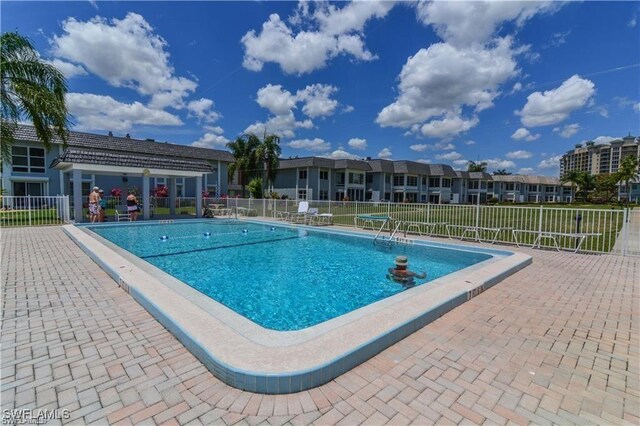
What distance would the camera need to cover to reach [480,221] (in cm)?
1348

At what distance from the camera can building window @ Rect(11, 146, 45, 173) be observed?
71.3 feet

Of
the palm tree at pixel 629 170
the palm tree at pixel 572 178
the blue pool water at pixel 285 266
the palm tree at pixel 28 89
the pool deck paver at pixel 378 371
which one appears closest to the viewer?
the pool deck paver at pixel 378 371

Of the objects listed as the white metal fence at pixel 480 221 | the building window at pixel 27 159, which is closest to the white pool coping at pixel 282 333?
the white metal fence at pixel 480 221

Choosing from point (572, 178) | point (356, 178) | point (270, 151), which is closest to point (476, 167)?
point (572, 178)

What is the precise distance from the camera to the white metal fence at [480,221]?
9648mm

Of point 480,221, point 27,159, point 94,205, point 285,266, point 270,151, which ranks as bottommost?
point 285,266

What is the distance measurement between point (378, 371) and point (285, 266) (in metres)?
5.60

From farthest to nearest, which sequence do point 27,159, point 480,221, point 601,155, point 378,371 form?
point 601,155
point 27,159
point 480,221
point 378,371

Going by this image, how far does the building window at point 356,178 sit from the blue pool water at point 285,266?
93.2ft

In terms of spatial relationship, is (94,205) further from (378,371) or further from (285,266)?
(378,371)

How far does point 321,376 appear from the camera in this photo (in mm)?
2561

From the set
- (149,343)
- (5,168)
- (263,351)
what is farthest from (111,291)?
(5,168)

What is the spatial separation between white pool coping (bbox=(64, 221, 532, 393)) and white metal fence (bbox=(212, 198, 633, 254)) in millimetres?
6604

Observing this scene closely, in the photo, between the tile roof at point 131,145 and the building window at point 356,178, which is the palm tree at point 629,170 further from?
the tile roof at point 131,145
